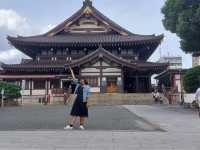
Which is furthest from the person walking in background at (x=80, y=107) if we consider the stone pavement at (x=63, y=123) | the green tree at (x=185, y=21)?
the green tree at (x=185, y=21)

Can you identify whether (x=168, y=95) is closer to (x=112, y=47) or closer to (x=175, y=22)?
(x=112, y=47)

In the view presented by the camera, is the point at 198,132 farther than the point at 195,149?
Yes

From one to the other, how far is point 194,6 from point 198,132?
12.2 m

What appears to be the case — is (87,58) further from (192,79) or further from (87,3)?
(192,79)

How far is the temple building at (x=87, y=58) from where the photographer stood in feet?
129

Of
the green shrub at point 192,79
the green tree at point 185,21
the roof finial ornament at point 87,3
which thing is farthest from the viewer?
the roof finial ornament at point 87,3

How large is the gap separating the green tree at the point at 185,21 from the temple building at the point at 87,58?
14.2 m

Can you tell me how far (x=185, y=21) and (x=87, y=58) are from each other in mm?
17449

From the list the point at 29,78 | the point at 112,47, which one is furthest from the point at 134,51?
the point at 29,78

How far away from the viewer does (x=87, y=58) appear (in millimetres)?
38094

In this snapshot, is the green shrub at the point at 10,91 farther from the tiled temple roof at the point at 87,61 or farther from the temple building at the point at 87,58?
the tiled temple roof at the point at 87,61

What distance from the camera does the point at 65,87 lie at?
4062 cm

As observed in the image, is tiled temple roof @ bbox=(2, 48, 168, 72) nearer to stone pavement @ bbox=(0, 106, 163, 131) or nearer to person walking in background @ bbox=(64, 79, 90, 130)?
stone pavement @ bbox=(0, 106, 163, 131)

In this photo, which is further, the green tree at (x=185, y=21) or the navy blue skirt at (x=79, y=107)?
the green tree at (x=185, y=21)
